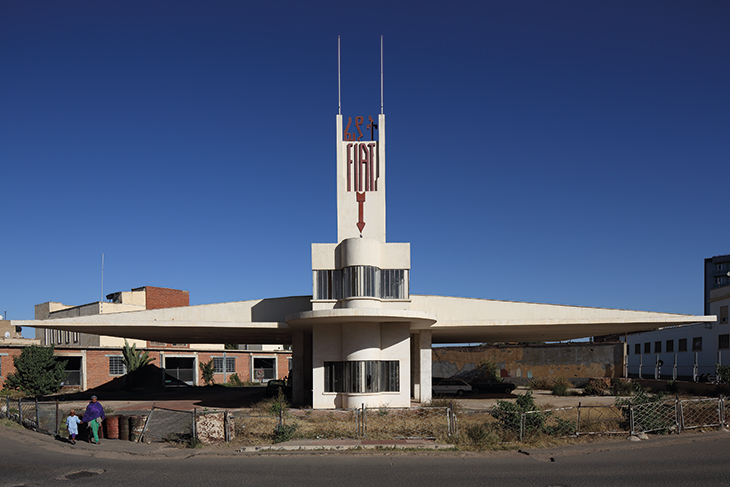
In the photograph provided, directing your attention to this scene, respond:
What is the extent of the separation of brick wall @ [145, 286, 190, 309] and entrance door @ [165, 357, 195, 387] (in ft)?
27.1

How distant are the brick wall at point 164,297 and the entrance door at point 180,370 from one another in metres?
8.25

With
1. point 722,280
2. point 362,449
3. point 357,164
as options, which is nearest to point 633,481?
point 362,449

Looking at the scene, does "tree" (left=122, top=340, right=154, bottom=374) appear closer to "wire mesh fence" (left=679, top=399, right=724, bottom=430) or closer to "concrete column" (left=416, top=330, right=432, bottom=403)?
"concrete column" (left=416, top=330, right=432, bottom=403)

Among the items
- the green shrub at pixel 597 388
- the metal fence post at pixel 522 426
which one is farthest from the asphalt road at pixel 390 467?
the green shrub at pixel 597 388

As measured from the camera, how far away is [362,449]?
1680 centimetres

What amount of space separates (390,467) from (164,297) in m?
57.9

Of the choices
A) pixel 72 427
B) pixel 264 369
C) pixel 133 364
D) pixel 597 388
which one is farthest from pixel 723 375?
pixel 264 369

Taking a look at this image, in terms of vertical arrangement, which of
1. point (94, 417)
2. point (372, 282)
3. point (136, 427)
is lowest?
point (136, 427)

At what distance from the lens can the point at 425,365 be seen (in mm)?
33281

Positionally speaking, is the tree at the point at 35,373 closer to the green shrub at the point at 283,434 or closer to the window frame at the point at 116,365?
the window frame at the point at 116,365

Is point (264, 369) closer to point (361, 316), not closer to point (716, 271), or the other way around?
point (361, 316)

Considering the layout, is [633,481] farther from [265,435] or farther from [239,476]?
[265,435]

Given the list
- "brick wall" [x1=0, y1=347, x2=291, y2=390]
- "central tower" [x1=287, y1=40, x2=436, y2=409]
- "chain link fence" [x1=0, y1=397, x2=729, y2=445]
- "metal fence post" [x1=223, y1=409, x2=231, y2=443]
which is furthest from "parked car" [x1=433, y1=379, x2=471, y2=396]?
"brick wall" [x1=0, y1=347, x2=291, y2=390]

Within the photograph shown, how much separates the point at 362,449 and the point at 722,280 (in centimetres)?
9098
